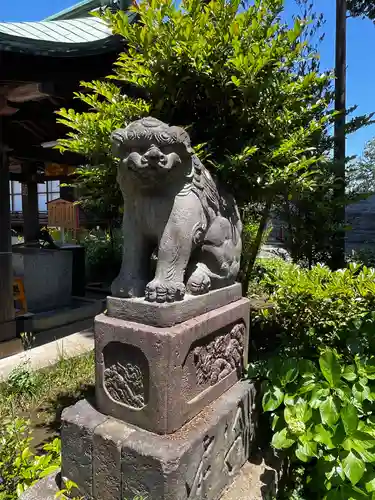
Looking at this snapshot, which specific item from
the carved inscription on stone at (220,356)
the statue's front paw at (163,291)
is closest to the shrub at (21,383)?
the carved inscription on stone at (220,356)

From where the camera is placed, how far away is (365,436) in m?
1.59

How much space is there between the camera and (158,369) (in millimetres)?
1570

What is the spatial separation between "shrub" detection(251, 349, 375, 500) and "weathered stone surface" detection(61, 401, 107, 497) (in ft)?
2.95

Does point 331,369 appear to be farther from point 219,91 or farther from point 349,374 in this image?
point 219,91

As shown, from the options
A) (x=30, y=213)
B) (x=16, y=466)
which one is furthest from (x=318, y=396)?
(x=30, y=213)

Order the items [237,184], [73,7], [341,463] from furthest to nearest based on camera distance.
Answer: [73,7], [237,184], [341,463]

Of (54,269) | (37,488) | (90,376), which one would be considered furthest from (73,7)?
(37,488)

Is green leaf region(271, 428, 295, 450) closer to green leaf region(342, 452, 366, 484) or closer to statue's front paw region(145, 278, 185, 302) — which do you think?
green leaf region(342, 452, 366, 484)

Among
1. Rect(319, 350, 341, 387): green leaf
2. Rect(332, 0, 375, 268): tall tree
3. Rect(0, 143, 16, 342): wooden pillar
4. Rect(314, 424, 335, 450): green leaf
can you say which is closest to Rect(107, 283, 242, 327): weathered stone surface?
Rect(319, 350, 341, 387): green leaf

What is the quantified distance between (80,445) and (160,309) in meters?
0.80

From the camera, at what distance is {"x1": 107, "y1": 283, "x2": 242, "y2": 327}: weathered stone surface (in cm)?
162

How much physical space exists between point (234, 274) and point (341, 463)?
1077 millimetres

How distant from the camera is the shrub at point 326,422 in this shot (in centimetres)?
157

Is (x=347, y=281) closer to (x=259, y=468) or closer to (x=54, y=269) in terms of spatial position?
(x=259, y=468)
